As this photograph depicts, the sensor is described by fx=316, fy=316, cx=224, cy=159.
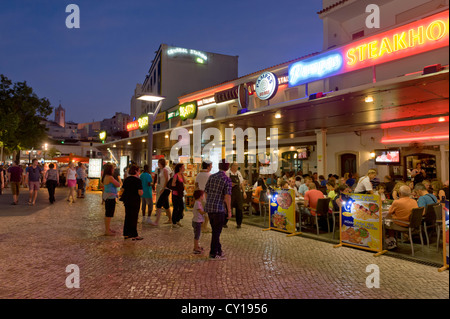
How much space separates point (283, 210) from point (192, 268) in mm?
3680

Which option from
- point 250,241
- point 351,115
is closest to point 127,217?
point 250,241

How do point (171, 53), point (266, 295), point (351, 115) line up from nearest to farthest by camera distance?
1. point (266, 295)
2. point (351, 115)
3. point (171, 53)

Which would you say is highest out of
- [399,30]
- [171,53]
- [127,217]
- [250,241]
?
[171,53]

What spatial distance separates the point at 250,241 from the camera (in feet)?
24.4

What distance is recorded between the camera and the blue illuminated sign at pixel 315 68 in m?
11.3

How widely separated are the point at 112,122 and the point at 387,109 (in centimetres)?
11299

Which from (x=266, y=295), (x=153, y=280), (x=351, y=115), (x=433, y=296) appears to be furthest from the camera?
(x=351, y=115)

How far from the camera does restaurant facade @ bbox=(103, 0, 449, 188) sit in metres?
8.06

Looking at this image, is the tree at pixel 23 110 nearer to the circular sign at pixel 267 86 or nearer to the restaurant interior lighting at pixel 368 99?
the circular sign at pixel 267 86

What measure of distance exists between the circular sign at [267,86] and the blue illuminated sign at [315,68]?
2.33 ft

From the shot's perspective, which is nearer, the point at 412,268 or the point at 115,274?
the point at 115,274

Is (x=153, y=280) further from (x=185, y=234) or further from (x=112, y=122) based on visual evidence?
(x=112, y=122)

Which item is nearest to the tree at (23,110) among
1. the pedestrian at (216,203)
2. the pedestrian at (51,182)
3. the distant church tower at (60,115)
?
the pedestrian at (51,182)

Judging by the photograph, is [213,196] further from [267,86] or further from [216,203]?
[267,86]
